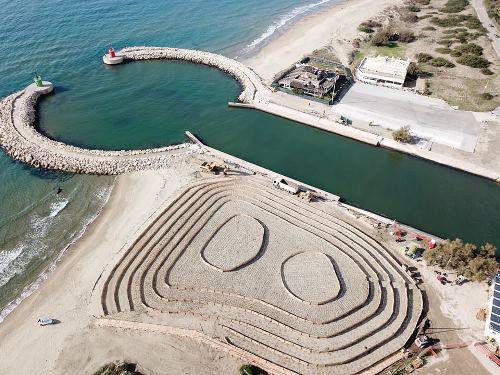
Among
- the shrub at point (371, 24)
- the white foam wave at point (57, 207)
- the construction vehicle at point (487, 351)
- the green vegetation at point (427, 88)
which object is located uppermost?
the shrub at point (371, 24)

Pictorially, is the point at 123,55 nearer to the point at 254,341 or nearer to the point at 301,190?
the point at 301,190

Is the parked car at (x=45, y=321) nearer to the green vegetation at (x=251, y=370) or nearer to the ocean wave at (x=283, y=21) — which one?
the green vegetation at (x=251, y=370)

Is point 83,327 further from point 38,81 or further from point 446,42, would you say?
point 446,42

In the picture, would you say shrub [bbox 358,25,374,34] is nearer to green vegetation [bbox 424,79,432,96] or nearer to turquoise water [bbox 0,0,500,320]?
turquoise water [bbox 0,0,500,320]

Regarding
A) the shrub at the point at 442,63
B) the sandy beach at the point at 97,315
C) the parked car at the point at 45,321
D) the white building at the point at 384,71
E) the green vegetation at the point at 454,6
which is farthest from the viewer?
the green vegetation at the point at 454,6

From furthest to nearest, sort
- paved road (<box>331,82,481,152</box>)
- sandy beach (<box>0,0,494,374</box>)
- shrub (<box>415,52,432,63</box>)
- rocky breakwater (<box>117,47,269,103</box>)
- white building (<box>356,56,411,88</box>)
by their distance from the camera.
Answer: shrub (<box>415,52,432,63</box>)
rocky breakwater (<box>117,47,269,103</box>)
white building (<box>356,56,411,88</box>)
paved road (<box>331,82,481,152</box>)
sandy beach (<box>0,0,494,374</box>)

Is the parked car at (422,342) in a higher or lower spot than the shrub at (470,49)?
lower

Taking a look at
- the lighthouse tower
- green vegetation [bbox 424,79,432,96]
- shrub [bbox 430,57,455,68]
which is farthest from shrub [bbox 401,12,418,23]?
the lighthouse tower

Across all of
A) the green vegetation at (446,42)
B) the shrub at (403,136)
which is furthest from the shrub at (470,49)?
the shrub at (403,136)
